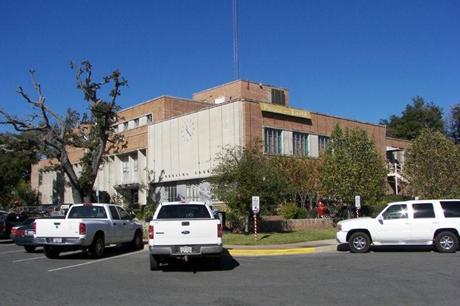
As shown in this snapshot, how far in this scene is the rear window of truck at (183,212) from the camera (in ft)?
50.3

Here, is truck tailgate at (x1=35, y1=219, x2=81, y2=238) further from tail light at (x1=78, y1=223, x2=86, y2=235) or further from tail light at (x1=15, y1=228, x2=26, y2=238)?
tail light at (x1=15, y1=228, x2=26, y2=238)

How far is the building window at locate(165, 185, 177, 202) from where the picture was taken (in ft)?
140

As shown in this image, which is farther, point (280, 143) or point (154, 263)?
point (280, 143)

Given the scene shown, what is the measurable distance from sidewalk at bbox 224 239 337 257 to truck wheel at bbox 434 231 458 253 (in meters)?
3.67

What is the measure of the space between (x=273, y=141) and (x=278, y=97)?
468 inches

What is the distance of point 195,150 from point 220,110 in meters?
3.73

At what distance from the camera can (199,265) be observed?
16.2 m

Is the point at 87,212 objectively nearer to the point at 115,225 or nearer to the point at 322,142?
the point at 115,225

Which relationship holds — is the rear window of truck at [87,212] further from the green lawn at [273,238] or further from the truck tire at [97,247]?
the green lawn at [273,238]

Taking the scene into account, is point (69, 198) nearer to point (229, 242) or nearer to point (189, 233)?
point (229, 242)

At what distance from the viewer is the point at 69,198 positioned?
2462 inches

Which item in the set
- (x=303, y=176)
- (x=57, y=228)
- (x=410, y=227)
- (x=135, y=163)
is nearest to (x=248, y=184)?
(x=410, y=227)

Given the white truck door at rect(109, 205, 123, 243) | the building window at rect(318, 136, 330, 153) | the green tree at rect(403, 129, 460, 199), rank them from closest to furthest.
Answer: the white truck door at rect(109, 205, 123, 243) → the green tree at rect(403, 129, 460, 199) → the building window at rect(318, 136, 330, 153)

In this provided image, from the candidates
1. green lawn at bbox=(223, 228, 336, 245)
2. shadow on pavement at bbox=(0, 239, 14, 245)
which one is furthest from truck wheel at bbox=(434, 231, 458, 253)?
shadow on pavement at bbox=(0, 239, 14, 245)
